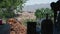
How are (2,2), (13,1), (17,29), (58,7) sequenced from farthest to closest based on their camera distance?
(13,1) → (2,2) → (17,29) → (58,7)

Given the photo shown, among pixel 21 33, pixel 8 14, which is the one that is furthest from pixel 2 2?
pixel 21 33

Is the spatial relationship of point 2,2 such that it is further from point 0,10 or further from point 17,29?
point 17,29

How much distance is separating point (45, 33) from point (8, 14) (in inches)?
358

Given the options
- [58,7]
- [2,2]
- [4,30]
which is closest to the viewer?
[4,30]

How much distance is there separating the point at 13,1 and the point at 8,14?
0.83 m

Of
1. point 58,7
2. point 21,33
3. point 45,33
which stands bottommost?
point 21,33

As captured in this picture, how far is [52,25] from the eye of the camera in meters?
2.77

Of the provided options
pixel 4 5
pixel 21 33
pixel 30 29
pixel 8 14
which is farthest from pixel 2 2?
pixel 30 29

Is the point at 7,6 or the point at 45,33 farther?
the point at 7,6

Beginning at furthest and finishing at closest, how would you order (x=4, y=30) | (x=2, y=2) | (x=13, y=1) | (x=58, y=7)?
1. (x=13, y=1)
2. (x=2, y=2)
3. (x=58, y=7)
4. (x=4, y=30)

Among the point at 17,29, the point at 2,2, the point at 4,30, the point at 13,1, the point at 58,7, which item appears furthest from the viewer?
the point at 13,1

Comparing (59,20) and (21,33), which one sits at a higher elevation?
(59,20)

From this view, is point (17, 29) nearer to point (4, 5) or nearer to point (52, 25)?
point (52, 25)

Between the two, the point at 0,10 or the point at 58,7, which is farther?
the point at 0,10
